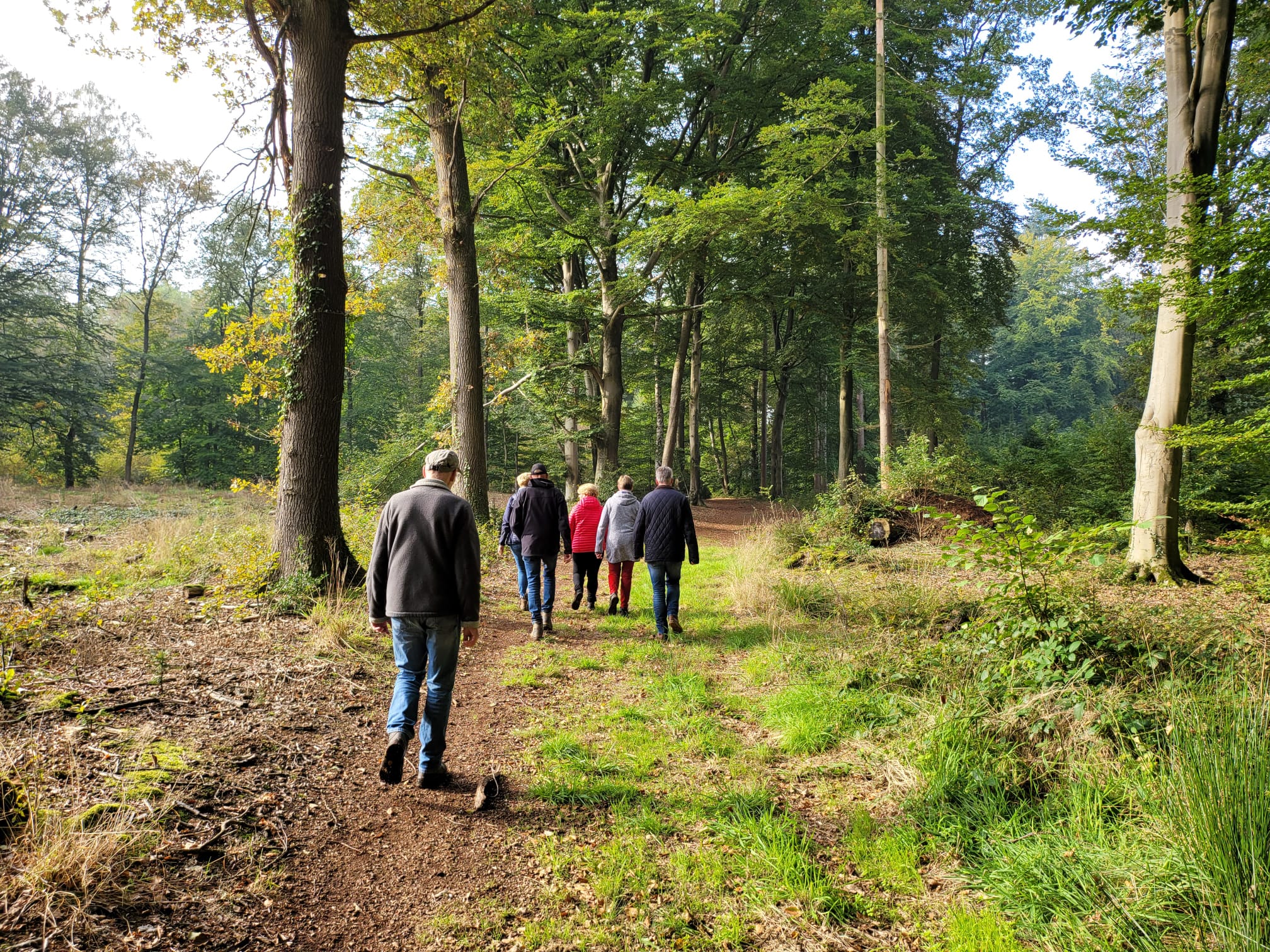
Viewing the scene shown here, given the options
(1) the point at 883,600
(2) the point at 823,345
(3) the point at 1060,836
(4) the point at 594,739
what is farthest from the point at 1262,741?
(2) the point at 823,345

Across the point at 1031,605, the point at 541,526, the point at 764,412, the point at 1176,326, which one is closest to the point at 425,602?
the point at 541,526

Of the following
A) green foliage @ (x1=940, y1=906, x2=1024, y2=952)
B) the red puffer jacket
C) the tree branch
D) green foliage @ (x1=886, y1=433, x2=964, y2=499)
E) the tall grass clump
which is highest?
the tree branch

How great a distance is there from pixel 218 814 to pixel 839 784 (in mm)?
3641

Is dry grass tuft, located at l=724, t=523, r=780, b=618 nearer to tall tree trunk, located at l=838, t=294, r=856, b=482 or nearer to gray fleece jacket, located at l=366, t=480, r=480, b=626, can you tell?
gray fleece jacket, located at l=366, t=480, r=480, b=626

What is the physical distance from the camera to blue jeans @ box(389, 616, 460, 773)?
3.71 meters

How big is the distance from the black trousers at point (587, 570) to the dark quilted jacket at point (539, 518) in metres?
0.80

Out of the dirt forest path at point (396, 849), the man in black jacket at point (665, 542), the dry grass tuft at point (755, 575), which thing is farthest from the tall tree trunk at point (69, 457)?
the dirt forest path at point (396, 849)

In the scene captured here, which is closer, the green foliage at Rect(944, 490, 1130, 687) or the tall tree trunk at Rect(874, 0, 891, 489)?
the green foliage at Rect(944, 490, 1130, 687)

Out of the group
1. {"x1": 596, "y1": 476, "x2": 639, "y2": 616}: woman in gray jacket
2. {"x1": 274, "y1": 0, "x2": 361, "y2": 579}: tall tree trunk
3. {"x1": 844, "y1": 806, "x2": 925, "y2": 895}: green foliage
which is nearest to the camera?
{"x1": 844, "y1": 806, "x2": 925, "y2": 895}: green foliage

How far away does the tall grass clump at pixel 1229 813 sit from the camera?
2.07 metres

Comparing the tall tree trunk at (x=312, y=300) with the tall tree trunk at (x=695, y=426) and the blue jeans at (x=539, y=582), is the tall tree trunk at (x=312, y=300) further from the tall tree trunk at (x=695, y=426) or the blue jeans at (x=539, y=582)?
the tall tree trunk at (x=695, y=426)

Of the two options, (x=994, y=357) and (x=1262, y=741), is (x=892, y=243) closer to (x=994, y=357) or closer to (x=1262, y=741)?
(x=1262, y=741)

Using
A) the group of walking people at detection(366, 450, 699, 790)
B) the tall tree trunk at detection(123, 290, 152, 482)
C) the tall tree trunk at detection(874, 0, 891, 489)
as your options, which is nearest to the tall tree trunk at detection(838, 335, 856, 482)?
the tall tree trunk at detection(874, 0, 891, 489)

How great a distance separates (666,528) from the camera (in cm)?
720
